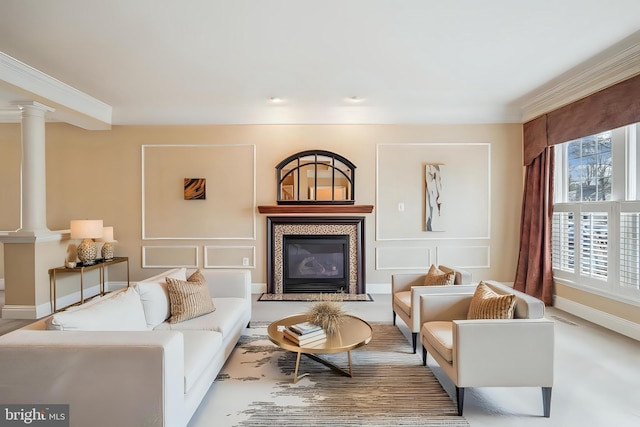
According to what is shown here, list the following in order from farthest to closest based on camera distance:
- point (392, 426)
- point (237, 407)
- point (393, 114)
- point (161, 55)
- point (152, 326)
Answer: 1. point (393, 114)
2. point (161, 55)
3. point (152, 326)
4. point (237, 407)
5. point (392, 426)

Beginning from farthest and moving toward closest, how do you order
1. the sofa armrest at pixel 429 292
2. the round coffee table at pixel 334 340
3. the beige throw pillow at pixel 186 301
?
1. the sofa armrest at pixel 429 292
2. the beige throw pillow at pixel 186 301
3. the round coffee table at pixel 334 340

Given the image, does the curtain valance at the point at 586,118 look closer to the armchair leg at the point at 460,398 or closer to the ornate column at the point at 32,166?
the armchair leg at the point at 460,398

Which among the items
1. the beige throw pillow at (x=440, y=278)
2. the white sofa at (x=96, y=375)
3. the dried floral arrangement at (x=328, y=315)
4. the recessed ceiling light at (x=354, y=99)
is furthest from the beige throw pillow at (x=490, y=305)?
the recessed ceiling light at (x=354, y=99)

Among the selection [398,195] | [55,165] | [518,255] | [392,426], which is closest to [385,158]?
[398,195]

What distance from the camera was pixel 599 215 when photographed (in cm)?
371

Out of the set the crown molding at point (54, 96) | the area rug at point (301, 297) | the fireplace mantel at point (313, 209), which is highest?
the crown molding at point (54, 96)

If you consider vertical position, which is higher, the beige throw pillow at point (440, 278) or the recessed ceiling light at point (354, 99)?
the recessed ceiling light at point (354, 99)

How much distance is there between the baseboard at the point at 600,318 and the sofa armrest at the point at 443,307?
1983mm

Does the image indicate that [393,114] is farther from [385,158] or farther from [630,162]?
[630,162]

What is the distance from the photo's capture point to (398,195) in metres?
5.02

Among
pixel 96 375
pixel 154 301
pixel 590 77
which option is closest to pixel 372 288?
pixel 154 301

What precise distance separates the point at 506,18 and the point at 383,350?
9.54 ft

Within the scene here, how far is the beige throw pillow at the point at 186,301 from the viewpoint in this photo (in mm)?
2643

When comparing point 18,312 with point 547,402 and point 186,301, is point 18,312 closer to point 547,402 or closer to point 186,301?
point 186,301
